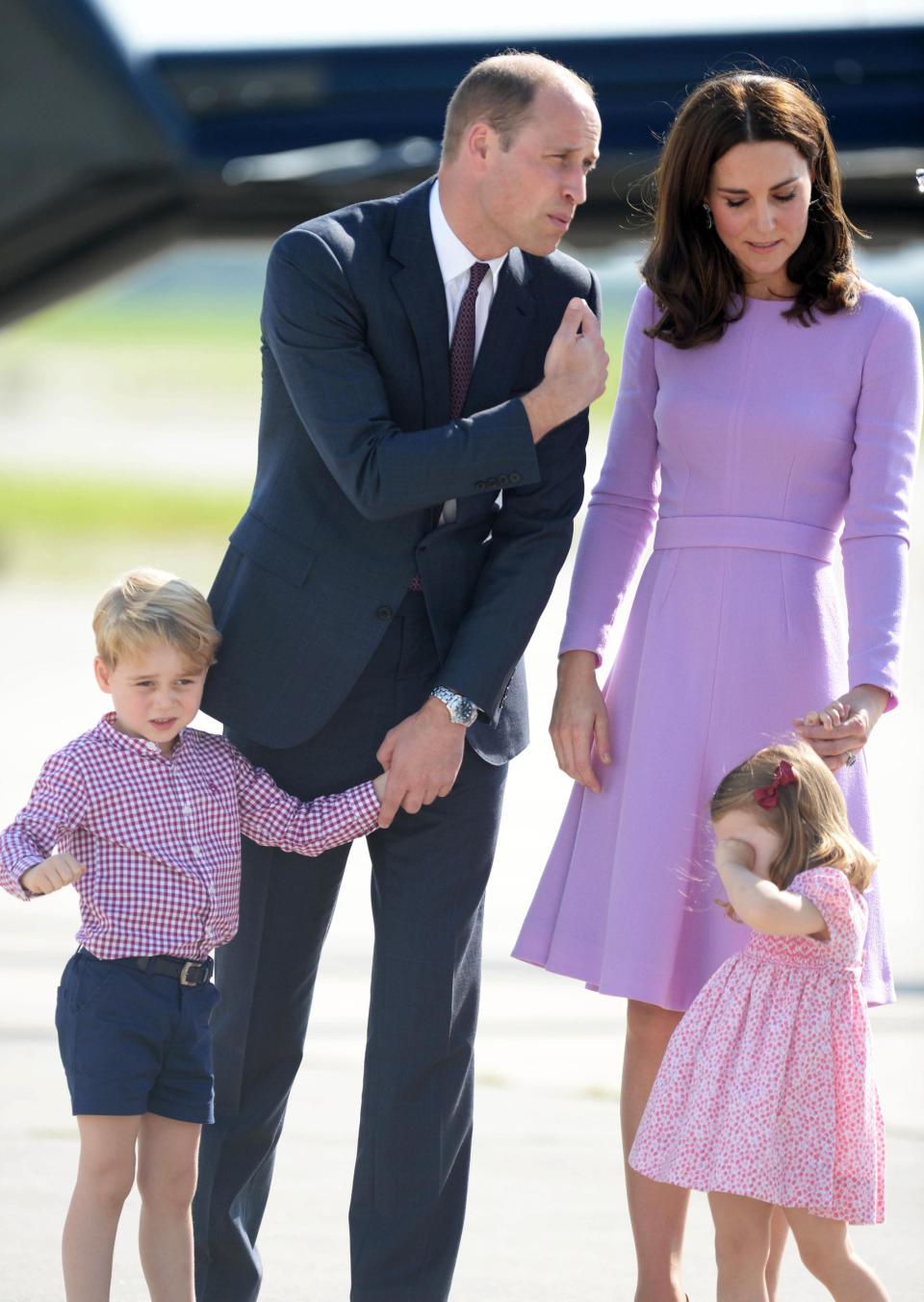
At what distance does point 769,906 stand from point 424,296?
2.78 ft

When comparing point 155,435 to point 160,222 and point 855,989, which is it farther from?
point 855,989

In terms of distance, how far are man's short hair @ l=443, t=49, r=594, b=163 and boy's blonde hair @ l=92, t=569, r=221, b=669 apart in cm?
66

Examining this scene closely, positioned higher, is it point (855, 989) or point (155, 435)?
point (155, 435)

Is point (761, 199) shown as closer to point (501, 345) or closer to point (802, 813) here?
point (501, 345)

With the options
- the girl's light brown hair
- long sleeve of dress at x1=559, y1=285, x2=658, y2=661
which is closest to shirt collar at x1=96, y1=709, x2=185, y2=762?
long sleeve of dress at x1=559, y1=285, x2=658, y2=661

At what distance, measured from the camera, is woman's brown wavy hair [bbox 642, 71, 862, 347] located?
2.19m

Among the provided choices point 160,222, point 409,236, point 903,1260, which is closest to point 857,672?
point 409,236

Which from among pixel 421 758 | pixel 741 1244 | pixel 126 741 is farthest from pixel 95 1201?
pixel 741 1244

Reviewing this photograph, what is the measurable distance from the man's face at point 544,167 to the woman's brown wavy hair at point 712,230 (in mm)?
139

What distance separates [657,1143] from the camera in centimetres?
207

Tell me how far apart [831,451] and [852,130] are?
277 centimetres

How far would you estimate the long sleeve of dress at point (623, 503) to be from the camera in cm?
239

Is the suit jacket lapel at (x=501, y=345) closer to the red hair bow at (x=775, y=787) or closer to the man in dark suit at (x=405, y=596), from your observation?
the man in dark suit at (x=405, y=596)

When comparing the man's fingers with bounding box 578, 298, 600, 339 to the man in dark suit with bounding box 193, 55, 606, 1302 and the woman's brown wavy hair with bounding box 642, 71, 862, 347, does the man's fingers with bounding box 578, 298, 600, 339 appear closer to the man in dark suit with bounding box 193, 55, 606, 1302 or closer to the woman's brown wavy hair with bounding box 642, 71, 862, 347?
the man in dark suit with bounding box 193, 55, 606, 1302
